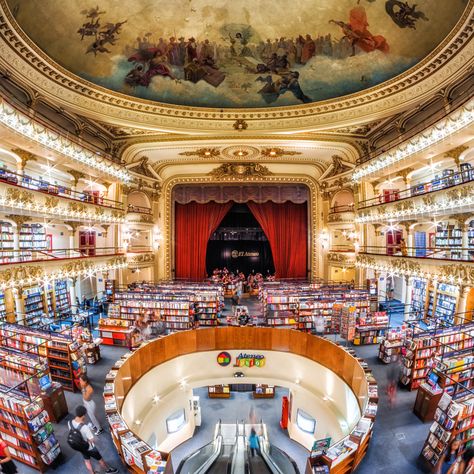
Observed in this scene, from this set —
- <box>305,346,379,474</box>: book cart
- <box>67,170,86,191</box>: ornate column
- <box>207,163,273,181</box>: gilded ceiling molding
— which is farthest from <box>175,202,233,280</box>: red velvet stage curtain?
<box>305,346,379,474</box>: book cart

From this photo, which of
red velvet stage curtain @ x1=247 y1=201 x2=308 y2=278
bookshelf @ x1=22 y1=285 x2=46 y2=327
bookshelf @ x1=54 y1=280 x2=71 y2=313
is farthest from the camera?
red velvet stage curtain @ x1=247 y1=201 x2=308 y2=278

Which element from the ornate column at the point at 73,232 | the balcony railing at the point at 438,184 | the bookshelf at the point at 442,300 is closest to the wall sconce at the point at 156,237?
the ornate column at the point at 73,232

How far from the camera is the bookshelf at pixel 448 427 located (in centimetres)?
395

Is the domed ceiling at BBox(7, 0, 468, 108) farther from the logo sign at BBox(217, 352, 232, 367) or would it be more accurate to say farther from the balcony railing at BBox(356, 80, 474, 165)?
the logo sign at BBox(217, 352, 232, 367)

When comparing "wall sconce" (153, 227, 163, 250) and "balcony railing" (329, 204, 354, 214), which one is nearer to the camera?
"balcony railing" (329, 204, 354, 214)

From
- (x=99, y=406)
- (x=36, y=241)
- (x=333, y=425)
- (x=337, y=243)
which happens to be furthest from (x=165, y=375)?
(x=337, y=243)

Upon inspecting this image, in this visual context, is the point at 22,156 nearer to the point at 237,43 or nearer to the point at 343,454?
the point at 237,43

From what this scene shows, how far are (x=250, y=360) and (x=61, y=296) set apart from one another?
8708 millimetres

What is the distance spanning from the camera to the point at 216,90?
1148 cm

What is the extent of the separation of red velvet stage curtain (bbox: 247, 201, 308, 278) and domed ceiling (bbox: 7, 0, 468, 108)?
22.7 ft

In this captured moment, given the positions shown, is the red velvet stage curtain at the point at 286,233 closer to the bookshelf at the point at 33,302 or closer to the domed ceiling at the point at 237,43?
the domed ceiling at the point at 237,43

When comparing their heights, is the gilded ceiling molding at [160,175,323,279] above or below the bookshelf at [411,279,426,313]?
above

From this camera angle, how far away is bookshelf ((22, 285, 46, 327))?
997cm

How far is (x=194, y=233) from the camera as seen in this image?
56.1 ft
